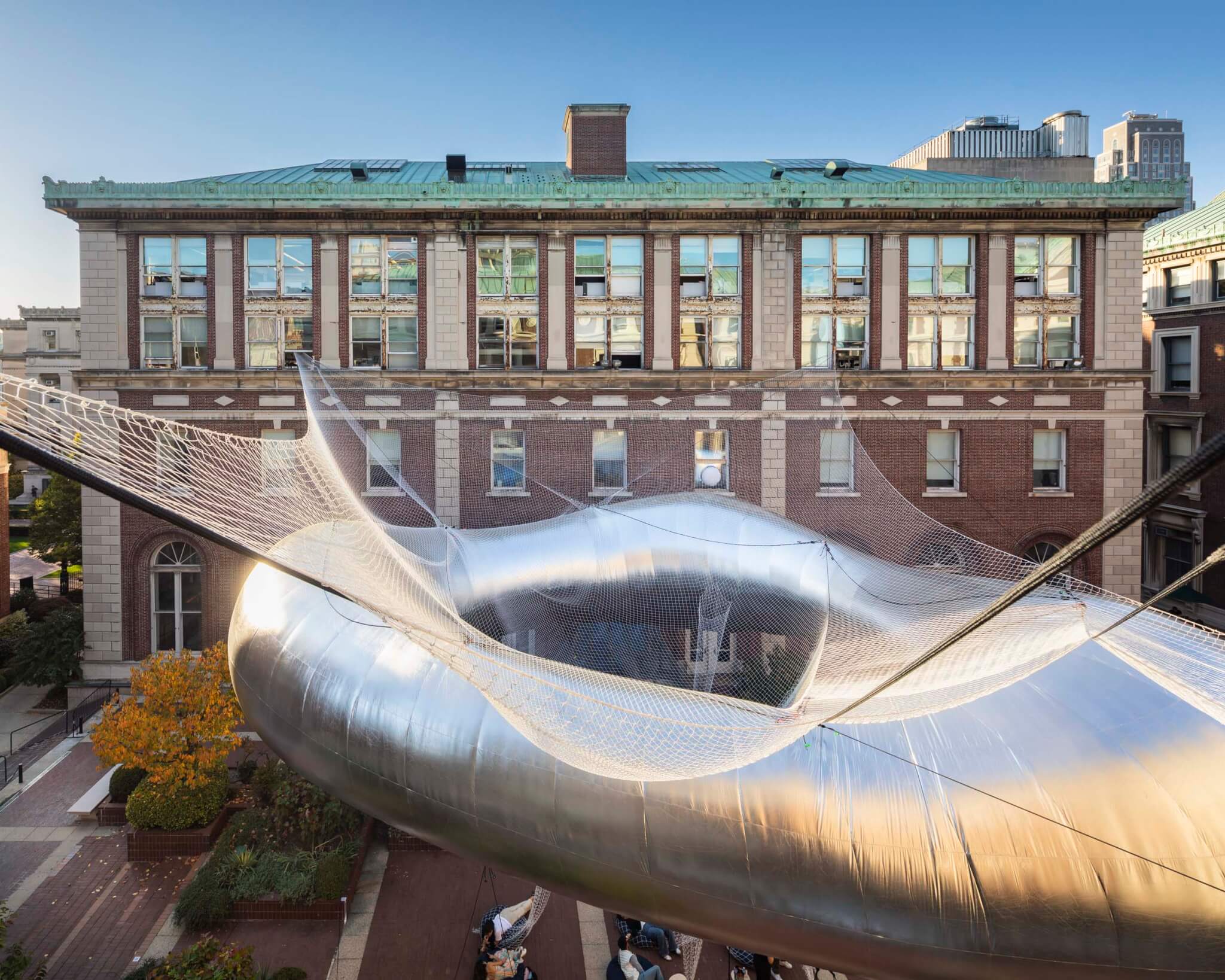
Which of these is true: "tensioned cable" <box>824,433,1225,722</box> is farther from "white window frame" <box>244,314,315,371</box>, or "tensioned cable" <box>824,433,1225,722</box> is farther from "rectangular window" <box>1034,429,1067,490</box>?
"white window frame" <box>244,314,315,371</box>

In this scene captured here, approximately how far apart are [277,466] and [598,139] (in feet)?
64.5

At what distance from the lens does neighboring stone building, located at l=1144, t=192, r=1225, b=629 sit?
32.5 meters

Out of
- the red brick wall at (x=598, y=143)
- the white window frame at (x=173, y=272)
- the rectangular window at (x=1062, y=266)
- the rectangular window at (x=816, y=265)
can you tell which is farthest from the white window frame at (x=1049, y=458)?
the white window frame at (x=173, y=272)

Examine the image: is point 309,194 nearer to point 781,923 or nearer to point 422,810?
point 422,810

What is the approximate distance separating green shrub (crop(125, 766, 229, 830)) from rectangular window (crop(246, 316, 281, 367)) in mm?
13700

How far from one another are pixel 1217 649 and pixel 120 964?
56.6 ft

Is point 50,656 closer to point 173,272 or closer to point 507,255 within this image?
point 173,272

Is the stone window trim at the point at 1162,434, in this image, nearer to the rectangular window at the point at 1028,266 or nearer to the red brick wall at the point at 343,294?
the rectangular window at the point at 1028,266

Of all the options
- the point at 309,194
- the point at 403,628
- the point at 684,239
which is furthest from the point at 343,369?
the point at 403,628

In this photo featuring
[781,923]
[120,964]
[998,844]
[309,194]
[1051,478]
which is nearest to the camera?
[998,844]

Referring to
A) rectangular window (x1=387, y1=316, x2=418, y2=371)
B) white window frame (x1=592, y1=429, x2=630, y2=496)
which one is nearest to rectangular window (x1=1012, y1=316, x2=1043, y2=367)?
white window frame (x1=592, y1=429, x2=630, y2=496)

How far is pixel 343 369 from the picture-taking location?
2658cm

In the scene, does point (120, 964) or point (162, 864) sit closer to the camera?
→ point (120, 964)

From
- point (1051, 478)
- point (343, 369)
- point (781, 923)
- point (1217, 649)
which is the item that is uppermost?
point (343, 369)
